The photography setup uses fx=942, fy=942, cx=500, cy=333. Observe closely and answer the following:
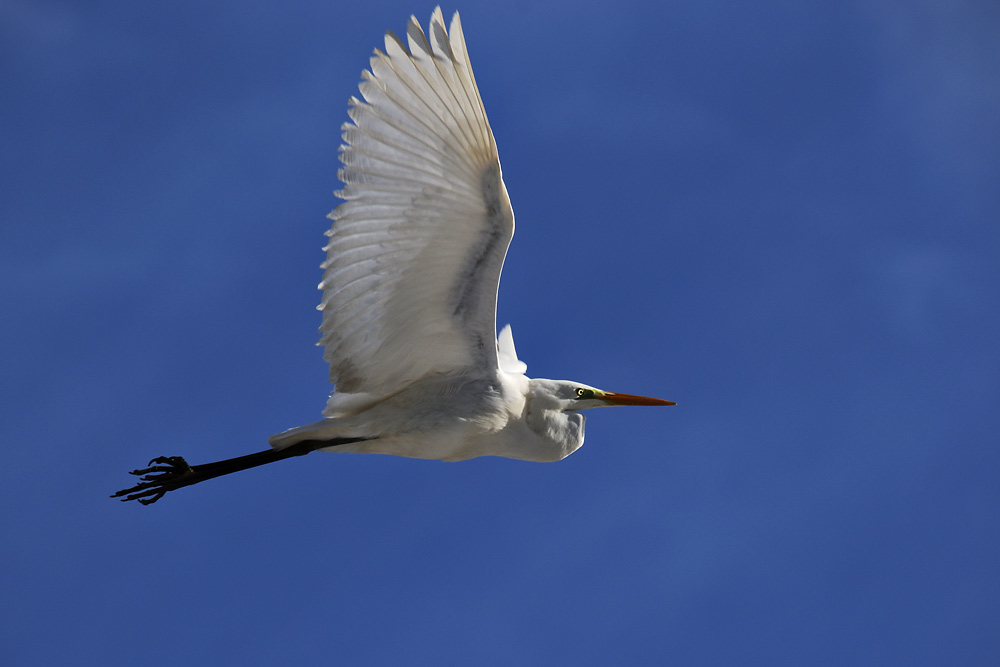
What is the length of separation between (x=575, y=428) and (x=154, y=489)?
9.94 ft

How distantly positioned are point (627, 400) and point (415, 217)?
2772mm

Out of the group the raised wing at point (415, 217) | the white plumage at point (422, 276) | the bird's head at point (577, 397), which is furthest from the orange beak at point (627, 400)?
the raised wing at point (415, 217)

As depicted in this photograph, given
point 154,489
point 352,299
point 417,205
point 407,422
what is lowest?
point 154,489

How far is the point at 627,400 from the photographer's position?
7.61m

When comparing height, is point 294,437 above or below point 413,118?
below

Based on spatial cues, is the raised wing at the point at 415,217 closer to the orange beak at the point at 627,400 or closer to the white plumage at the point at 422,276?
the white plumage at the point at 422,276

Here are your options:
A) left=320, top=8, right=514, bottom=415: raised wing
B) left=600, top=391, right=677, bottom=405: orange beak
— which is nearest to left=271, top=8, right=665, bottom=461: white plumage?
left=320, top=8, right=514, bottom=415: raised wing

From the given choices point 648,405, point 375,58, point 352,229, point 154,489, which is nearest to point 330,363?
point 352,229

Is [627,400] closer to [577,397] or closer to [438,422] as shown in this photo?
[577,397]

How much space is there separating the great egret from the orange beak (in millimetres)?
410

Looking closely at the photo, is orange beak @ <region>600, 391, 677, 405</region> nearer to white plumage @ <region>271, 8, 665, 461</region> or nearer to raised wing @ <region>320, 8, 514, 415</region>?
white plumage @ <region>271, 8, 665, 461</region>

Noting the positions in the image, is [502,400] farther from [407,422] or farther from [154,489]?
[154,489]

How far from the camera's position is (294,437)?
645cm

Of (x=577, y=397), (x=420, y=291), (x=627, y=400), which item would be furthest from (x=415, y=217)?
(x=627, y=400)
